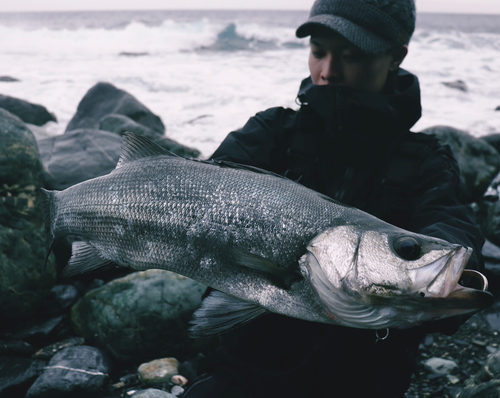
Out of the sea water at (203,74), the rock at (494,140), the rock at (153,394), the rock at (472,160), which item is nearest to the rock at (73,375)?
the rock at (153,394)

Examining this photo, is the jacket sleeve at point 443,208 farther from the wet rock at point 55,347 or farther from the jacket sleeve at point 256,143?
the wet rock at point 55,347

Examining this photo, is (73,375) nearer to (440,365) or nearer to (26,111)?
(440,365)

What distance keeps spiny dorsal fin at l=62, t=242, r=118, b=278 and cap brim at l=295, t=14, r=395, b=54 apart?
5.93 feet

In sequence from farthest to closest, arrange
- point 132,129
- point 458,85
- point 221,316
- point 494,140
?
point 458,85, point 494,140, point 132,129, point 221,316

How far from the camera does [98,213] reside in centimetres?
187

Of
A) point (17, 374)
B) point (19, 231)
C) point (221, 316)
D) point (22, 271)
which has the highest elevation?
point (221, 316)

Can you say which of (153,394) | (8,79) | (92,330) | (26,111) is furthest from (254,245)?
(8,79)

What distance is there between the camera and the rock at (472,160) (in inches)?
288

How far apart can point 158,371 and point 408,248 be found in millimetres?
2563

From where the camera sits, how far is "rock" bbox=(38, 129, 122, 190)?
491cm

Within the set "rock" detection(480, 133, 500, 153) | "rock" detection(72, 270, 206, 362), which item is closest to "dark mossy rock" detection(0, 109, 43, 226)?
"rock" detection(72, 270, 206, 362)

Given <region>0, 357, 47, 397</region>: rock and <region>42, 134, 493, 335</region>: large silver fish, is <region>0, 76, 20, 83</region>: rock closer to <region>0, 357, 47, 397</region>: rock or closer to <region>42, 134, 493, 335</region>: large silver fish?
<region>0, 357, 47, 397</region>: rock

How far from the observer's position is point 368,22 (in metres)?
2.38

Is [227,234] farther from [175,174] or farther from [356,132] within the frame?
[356,132]
